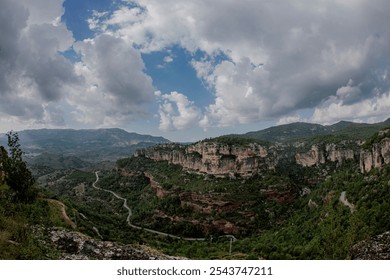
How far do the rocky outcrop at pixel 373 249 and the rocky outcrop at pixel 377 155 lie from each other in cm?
1673

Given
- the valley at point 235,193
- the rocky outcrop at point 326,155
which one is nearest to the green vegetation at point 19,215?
the valley at point 235,193

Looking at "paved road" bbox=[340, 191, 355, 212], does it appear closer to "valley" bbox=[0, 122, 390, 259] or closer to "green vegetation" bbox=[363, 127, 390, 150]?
"valley" bbox=[0, 122, 390, 259]

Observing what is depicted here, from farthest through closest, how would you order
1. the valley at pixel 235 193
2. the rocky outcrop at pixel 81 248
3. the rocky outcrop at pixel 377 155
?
1. the rocky outcrop at pixel 377 155
2. the valley at pixel 235 193
3. the rocky outcrop at pixel 81 248

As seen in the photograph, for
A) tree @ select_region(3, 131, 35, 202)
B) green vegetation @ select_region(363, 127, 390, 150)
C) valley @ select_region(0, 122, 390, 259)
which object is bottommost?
valley @ select_region(0, 122, 390, 259)

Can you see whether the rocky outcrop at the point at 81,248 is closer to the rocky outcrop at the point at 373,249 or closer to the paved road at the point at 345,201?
the rocky outcrop at the point at 373,249

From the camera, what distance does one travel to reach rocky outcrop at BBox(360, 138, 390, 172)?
25609 millimetres

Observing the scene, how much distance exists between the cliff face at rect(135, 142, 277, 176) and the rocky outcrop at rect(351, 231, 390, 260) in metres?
47.7

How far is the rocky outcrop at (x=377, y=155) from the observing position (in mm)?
25609

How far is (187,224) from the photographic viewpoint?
46062mm

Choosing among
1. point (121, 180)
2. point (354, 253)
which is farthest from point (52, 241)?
point (121, 180)

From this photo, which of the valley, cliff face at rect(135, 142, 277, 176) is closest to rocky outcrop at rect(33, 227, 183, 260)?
the valley

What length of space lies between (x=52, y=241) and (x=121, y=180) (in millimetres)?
68033

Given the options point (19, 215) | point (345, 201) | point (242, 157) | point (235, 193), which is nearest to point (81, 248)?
point (19, 215)

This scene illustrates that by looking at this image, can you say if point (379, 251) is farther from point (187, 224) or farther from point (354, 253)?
point (187, 224)
